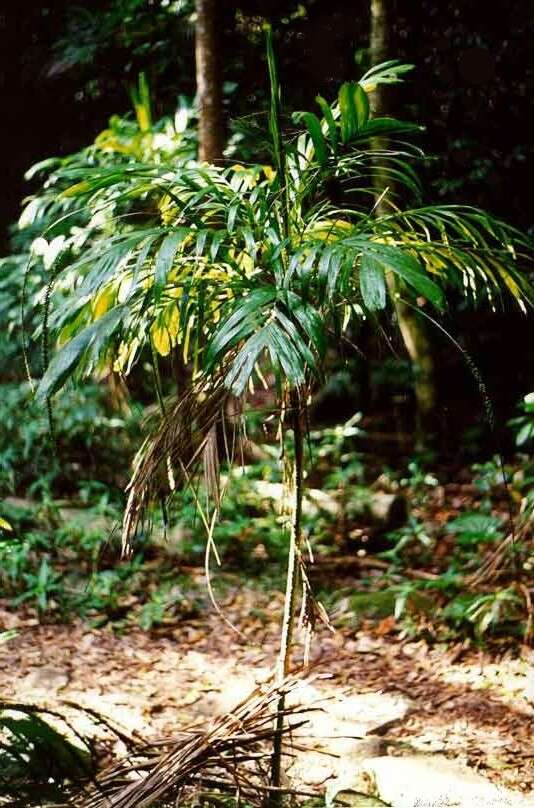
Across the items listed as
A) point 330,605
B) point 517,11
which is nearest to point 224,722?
point 330,605

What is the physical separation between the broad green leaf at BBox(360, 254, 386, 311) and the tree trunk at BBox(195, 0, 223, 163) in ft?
8.93

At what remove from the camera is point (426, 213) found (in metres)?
1.87

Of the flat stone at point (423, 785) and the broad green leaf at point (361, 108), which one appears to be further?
the flat stone at point (423, 785)

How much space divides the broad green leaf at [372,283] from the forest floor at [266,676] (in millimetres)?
1626

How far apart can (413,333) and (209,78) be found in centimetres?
213

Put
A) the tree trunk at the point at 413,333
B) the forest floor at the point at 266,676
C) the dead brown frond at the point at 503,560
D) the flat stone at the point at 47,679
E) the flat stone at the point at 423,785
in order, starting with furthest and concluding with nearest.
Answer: the tree trunk at the point at 413,333 → the dead brown frond at the point at 503,560 → the flat stone at the point at 47,679 → the forest floor at the point at 266,676 → the flat stone at the point at 423,785

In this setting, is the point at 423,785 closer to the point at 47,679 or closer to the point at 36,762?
the point at 36,762

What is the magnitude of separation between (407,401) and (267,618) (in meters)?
2.81

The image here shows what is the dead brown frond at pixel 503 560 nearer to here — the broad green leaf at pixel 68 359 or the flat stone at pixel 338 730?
the flat stone at pixel 338 730

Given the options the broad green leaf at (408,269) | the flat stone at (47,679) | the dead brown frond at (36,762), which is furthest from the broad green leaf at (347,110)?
the flat stone at (47,679)

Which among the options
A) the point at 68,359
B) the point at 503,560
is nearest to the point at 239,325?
the point at 68,359

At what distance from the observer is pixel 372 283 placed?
1.46 metres

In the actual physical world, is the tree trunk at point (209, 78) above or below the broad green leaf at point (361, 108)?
above

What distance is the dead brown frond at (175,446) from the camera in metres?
1.73
